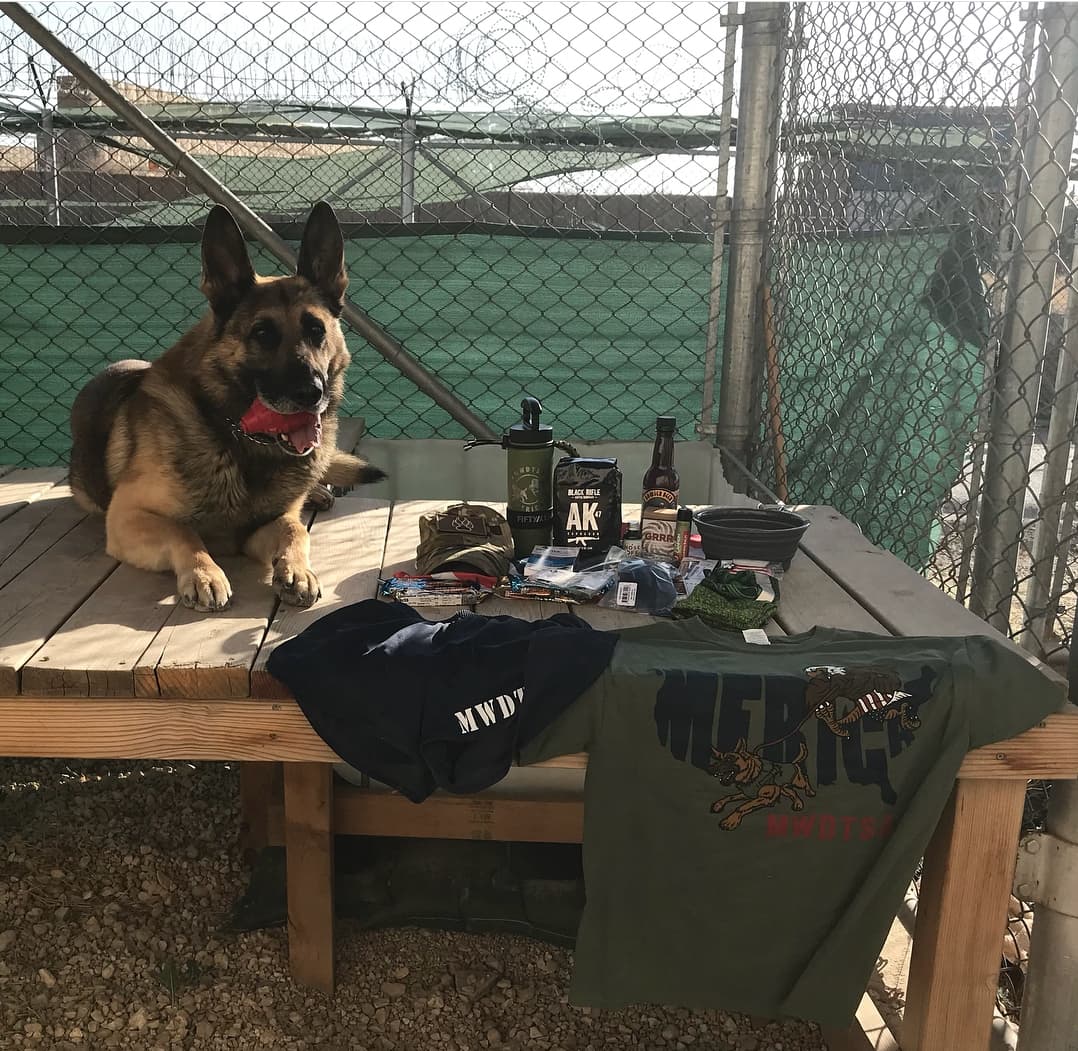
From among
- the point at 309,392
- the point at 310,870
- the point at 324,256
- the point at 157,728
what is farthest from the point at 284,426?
the point at 310,870

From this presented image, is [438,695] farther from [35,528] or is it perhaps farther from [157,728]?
[35,528]

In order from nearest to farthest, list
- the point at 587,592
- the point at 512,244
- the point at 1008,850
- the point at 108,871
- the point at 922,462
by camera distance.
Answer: the point at 1008,850, the point at 587,592, the point at 108,871, the point at 922,462, the point at 512,244

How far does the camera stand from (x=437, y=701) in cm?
167

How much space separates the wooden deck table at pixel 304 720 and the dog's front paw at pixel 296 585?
0.11 feet

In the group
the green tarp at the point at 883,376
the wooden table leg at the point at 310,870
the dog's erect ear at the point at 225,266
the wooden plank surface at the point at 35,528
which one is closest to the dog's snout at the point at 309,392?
the dog's erect ear at the point at 225,266

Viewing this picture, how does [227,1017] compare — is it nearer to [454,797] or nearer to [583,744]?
[454,797]

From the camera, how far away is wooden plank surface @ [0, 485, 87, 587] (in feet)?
8.12

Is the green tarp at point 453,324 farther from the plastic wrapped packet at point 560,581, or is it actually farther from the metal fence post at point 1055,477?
the plastic wrapped packet at point 560,581

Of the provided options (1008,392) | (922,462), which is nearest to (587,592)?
(1008,392)

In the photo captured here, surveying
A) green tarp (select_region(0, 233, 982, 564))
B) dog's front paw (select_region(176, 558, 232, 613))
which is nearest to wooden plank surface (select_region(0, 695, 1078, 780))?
dog's front paw (select_region(176, 558, 232, 613))

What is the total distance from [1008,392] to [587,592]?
1.20 meters

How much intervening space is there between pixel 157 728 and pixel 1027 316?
7.04 feet

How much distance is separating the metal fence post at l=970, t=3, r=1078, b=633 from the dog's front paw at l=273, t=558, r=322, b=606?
1.67 m

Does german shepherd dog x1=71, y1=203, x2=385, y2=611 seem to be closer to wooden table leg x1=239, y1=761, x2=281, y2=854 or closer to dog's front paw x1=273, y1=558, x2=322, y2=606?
dog's front paw x1=273, y1=558, x2=322, y2=606
